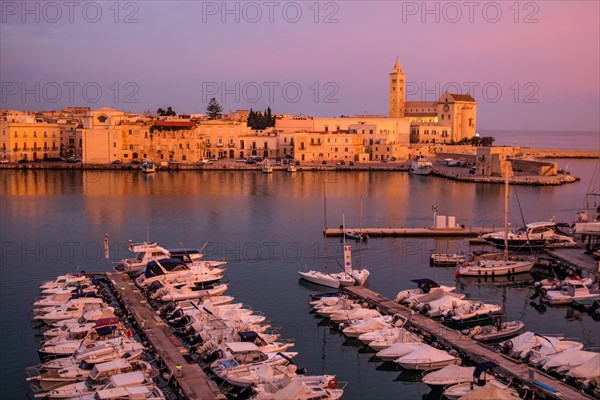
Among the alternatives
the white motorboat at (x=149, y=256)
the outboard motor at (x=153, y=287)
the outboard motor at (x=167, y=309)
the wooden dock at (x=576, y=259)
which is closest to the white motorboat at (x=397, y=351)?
the outboard motor at (x=167, y=309)

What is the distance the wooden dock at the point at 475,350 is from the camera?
31.0 feet

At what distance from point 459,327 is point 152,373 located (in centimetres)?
546

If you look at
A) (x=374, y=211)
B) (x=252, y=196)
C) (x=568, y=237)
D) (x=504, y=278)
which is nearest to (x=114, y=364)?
(x=504, y=278)

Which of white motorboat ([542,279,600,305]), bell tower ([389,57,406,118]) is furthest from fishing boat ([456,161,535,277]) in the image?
bell tower ([389,57,406,118])

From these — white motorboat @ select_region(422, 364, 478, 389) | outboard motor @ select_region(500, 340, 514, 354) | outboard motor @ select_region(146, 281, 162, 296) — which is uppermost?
outboard motor @ select_region(146, 281, 162, 296)

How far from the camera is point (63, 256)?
62.8ft

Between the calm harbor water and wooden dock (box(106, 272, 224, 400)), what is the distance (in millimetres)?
1741

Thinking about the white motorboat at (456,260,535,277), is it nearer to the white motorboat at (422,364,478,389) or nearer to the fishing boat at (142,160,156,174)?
the white motorboat at (422,364,478,389)

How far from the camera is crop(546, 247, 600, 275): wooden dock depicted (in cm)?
1628

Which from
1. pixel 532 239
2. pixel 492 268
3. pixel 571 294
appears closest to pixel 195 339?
pixel 571 294

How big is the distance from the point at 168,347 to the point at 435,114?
172 ft

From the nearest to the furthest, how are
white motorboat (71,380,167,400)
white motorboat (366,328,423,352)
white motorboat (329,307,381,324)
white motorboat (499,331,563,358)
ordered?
white motorboat (71,380,167,400) < white motorboat (499,331,563,358) < white motorboat (366,328,423,352) < white motorboat (329,307,381,324)

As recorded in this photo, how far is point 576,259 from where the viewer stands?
1720 cm

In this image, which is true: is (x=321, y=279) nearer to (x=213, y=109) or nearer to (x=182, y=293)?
(x=182, y=293)
